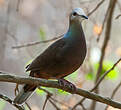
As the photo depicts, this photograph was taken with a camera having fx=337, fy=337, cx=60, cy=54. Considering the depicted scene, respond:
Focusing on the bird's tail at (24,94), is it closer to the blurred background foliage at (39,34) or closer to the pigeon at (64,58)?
the pigeon at (64,58)

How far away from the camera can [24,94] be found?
3238 millimetres

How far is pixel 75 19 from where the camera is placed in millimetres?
3211

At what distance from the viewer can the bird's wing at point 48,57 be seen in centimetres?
308

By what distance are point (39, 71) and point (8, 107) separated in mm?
4498

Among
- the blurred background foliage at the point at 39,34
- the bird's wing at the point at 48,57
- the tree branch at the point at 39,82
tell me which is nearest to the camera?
the tree branch at the point at 39,82

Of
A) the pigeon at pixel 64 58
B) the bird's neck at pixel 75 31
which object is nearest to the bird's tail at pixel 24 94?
the pigeon at pixel 64 58

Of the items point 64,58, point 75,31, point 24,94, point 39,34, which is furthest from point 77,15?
point 39,34

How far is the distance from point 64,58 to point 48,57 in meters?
0.20

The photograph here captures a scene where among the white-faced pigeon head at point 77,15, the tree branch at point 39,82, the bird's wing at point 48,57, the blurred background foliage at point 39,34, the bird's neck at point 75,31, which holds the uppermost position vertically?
the white-faced pigeon head at point 77,15

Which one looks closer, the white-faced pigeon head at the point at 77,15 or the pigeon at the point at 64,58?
the pigeon at the point at 64,58

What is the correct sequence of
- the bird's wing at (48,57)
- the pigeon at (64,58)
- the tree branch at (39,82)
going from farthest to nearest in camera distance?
the bird's wing at (48,57)
the pigeon at (64,58)
the tree branch at (39,82)

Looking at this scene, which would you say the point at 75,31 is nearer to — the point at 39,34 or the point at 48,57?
the point at 48,57

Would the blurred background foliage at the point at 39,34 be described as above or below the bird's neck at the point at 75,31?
below

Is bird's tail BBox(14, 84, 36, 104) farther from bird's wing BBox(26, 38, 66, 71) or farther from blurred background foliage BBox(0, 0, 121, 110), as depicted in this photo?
blurred background foliage BBox(0, 0, 121, 110)
